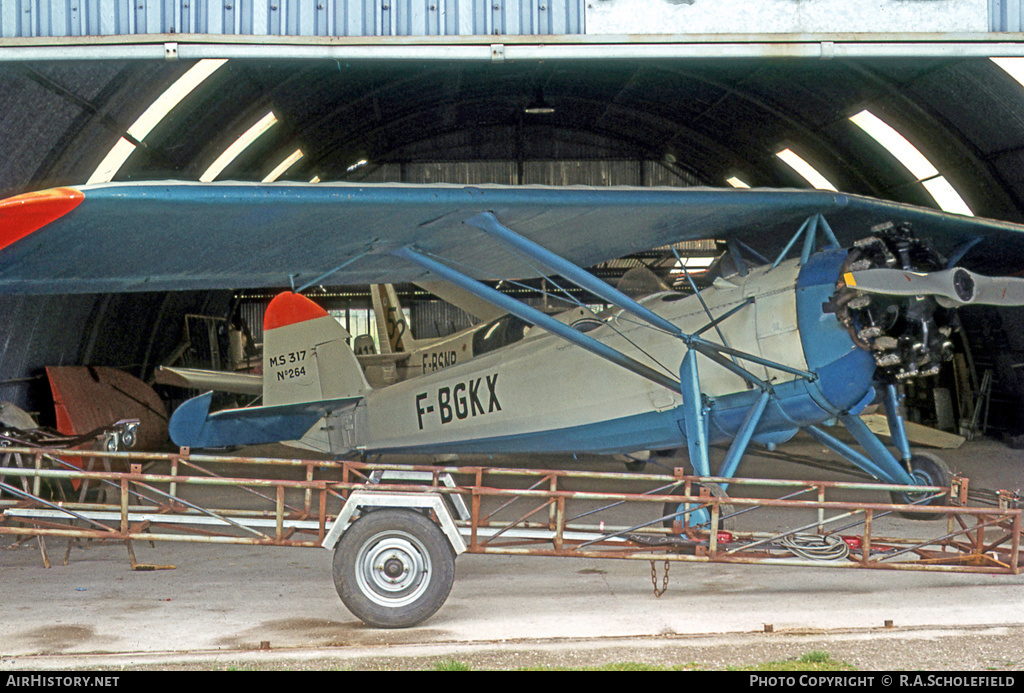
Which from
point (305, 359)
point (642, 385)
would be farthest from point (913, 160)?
point (305, 359)

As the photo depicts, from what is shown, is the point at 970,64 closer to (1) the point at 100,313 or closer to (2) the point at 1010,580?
(2) the point at 1010,580

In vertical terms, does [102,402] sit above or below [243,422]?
above

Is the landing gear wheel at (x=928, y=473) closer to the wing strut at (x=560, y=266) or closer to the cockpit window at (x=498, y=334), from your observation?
the wing strut at (x=560, y=266)

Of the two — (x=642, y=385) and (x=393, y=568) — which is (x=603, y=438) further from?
(x=393, y=568)

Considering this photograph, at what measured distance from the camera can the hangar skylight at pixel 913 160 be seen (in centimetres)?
1192

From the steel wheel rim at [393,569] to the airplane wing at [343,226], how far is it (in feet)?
6.54

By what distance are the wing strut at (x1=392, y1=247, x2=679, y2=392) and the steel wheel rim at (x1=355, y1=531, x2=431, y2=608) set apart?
1.92 m

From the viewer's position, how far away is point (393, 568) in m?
4.58

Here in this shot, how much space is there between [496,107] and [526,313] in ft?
41.9

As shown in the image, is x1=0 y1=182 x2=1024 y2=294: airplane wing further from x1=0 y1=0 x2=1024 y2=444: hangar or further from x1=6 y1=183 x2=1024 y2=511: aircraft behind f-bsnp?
x1=0 y1=0 x2=1024 y2=444: hangar

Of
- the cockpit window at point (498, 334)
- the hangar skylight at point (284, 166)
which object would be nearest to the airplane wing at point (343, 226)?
the cockpit window at point (498, 334)

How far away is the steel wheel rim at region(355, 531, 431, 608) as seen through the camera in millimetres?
4539

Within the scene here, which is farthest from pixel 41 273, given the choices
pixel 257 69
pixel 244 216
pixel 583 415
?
pixel 257 69

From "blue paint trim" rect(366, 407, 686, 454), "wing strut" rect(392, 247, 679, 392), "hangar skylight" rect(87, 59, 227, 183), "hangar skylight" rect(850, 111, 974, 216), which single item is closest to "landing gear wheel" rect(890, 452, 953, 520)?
"blue paint trim" rect(366, 407, 686, 454)
